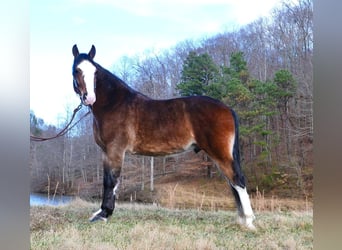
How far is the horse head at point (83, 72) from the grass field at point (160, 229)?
2.11 ft

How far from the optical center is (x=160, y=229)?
250 centimetres

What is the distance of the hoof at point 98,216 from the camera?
2541 millimetres

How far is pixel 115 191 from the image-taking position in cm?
255

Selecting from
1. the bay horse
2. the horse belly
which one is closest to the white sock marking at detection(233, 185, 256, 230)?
the bay horse

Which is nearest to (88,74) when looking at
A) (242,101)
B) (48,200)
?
(48,200)

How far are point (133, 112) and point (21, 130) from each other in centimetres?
67

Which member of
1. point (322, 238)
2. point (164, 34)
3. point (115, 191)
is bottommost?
point (322, 238)

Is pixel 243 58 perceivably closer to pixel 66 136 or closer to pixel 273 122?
pixel 273 122

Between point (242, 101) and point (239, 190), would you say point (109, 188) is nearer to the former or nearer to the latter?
point (239, 190)

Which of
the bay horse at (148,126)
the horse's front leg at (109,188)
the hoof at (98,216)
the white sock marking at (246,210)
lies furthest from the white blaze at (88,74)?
the white sock marking at (246,210)

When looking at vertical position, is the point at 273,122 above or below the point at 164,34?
below

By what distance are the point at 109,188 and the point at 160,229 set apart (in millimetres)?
384

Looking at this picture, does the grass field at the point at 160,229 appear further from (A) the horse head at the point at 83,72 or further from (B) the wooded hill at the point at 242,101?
(A) the horse head at the point at 83,72

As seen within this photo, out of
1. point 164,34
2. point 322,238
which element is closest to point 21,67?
point 164,34
